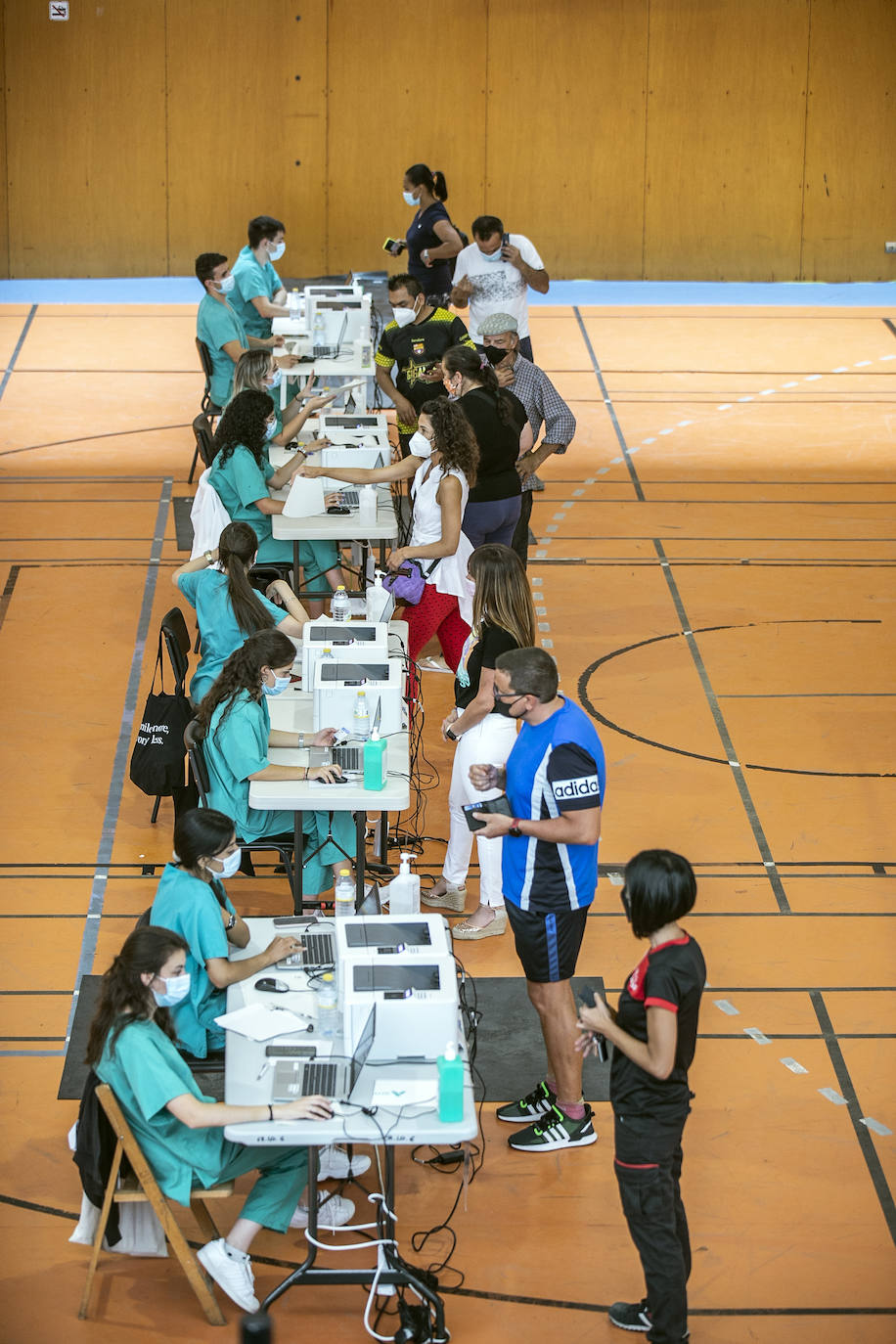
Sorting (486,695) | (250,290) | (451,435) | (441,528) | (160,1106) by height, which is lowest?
(160,1106)

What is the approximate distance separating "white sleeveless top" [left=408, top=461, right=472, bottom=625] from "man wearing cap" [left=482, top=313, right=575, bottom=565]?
3.61ft

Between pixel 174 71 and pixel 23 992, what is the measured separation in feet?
Answer: 48.4

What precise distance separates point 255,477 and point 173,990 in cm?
430

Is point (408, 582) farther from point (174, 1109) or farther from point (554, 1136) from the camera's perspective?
point (174, 1109)

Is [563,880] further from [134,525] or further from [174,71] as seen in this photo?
[174,71]

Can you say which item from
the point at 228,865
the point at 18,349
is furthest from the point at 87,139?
the point at 228,865

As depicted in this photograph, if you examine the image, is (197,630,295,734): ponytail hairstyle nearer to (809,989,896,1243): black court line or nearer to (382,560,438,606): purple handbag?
(382,560,438,606): purple handbag

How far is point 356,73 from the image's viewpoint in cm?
1848

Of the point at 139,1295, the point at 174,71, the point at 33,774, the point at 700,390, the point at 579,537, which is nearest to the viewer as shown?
the point at 139,1295

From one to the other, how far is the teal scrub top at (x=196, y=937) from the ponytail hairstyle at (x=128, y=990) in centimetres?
36

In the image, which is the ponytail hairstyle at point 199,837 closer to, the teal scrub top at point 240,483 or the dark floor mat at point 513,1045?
the dark floor mat at point 513,1045

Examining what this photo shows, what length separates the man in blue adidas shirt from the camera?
4.88 meters

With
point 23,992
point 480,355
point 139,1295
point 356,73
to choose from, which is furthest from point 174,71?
point 139,1295

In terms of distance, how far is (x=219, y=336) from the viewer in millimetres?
11242
